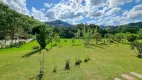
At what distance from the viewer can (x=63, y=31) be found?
359ft

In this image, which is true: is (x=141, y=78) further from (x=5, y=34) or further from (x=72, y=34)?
(x=72, y=34)

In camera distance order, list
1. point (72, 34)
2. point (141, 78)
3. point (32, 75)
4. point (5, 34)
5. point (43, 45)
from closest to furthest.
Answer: point (141, 78), point (32, 75), point (43, 45), point (5, 34), point (72, 34)

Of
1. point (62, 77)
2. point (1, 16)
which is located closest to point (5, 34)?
point (1, 16)

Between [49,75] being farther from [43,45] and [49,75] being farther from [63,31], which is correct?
[63,31]

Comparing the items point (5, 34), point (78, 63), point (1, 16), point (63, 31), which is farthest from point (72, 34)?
point (78, 63)

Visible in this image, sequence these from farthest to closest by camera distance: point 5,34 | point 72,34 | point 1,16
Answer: point 72,34
point 5,34
point 1,16

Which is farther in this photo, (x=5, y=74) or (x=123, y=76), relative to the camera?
(x=5, y=74)

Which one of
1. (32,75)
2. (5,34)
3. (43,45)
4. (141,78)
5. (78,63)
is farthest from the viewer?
(5,34)

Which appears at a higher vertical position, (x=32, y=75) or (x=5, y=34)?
(x=5, y=34)

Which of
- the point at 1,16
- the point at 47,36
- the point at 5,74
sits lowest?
the point at 5,74

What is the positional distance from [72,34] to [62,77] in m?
94.6

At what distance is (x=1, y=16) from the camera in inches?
1850

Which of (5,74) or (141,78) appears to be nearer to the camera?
(141,78)

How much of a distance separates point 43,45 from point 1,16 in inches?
810
